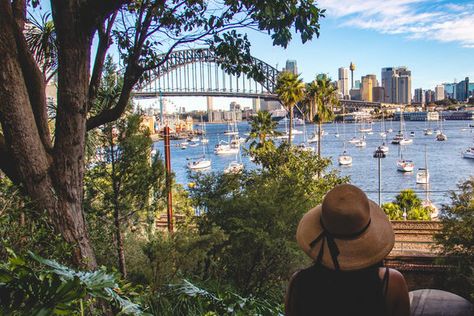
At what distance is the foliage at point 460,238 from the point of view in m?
14.3

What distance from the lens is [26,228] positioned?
364 cm

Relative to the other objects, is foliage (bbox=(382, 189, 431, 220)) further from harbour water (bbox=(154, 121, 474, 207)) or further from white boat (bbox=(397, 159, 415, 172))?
white boat (bbox=(397, 159, 415, 172))

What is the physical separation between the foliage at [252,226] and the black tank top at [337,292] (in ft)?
28.1

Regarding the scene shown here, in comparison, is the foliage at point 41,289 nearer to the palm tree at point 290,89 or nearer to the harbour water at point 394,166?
the harbour water at point 394,166

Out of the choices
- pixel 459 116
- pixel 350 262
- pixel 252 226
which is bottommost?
pixel 459 116

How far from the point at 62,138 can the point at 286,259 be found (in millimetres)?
8257

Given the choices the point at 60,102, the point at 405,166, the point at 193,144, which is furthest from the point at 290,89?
the point at 193,144

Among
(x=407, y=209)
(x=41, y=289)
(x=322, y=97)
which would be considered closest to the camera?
(x=41, y=289)

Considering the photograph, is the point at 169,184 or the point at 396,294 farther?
A: the point at 169,184

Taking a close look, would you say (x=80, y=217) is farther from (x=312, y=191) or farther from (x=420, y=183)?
(x=420, y=183)

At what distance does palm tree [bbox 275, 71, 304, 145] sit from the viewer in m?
32.2

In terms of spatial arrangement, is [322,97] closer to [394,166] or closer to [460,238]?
[460,238]

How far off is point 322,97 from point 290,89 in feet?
11.9

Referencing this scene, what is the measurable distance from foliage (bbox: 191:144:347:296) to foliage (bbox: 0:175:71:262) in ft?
22.0
